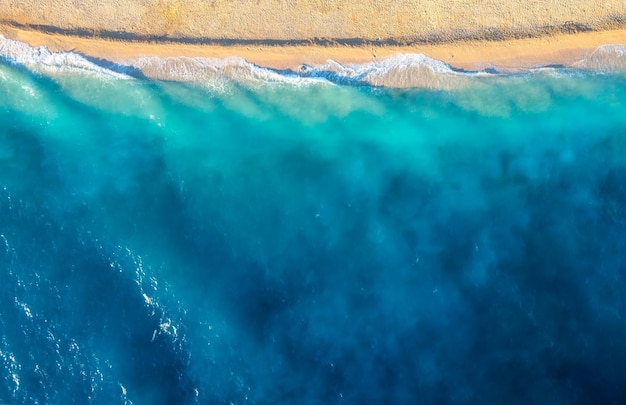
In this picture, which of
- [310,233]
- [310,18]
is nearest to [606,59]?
[310,18]

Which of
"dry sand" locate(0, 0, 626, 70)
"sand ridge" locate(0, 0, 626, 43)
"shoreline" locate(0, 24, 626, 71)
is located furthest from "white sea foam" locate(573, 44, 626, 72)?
"sand ridge" locate(0, 0, 626, 43)

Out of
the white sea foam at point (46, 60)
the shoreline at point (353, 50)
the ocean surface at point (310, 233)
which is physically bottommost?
the ocean surface at point (310, 233)

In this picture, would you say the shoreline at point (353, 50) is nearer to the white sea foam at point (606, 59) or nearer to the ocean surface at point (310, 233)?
the white sea foam at point (606, 59)

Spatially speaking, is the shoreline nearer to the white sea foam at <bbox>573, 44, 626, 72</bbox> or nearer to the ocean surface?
the white sea foam at <bbox>573, 44, 626, 72</bbox>

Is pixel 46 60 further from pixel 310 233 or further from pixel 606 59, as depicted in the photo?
pixel 606 59

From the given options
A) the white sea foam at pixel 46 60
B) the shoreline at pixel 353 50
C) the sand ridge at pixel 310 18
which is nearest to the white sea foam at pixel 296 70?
the white sea foam at pixel 46 60

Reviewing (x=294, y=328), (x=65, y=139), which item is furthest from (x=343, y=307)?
(x=65, y=139)

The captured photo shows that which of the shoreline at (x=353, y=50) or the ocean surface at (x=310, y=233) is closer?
the ocean surface at (x=310, y=233)
